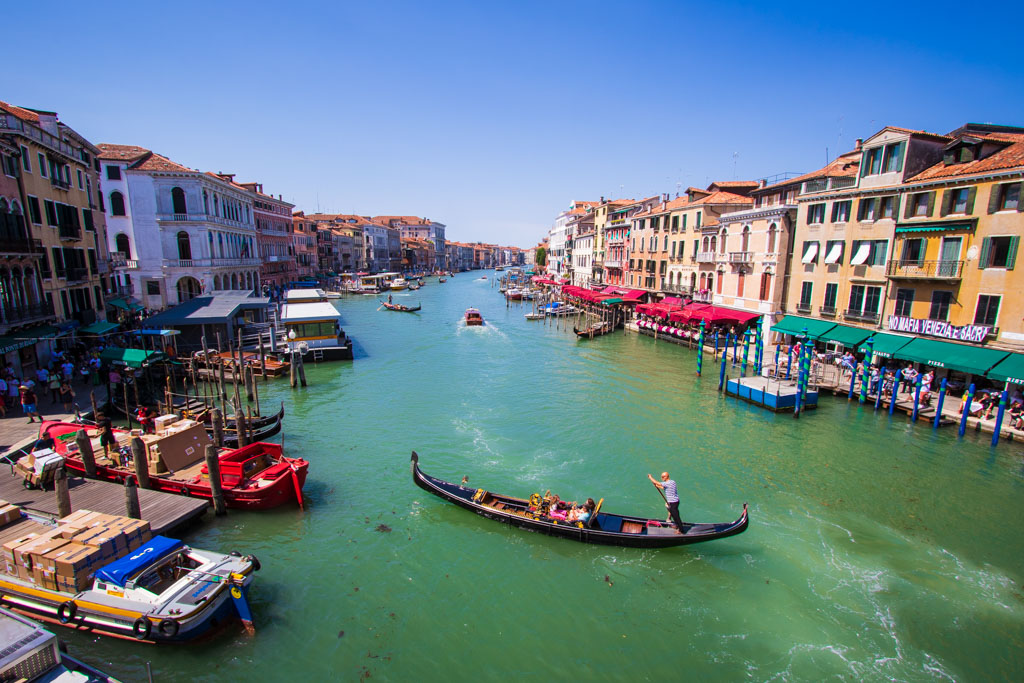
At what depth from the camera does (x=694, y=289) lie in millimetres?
40656

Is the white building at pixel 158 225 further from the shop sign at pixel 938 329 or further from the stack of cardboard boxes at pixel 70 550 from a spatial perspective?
the shop sign at pixel 938 329

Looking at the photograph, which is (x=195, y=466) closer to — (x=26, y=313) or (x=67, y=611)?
(x=67, y=611)

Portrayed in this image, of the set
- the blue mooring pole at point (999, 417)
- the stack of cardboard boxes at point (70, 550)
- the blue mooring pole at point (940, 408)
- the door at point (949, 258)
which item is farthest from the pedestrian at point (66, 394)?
the door at point (949, 258)

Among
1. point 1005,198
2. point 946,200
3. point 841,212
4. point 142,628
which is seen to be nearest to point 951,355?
point 1005,198

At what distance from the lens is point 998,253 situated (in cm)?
2002

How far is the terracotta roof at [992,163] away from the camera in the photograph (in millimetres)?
19766

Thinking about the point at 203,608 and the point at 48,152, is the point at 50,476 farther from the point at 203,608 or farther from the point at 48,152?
the point at 48,152

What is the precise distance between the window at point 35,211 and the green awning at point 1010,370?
3927 centimetres

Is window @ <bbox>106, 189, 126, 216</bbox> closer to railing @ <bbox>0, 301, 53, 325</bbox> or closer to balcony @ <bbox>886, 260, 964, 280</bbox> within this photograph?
railing @ <bbox>0, 301, 53, 325</bbox>

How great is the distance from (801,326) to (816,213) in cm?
635

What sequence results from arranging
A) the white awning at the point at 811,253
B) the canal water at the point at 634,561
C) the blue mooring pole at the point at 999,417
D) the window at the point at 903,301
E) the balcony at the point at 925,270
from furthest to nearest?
the white awning at the point at 811,253 < the window at the point at 903,301 < the balcony at the point at 925,270 < the blue mooring pole at the point at 999,417 < the canal water at the point at 634,561

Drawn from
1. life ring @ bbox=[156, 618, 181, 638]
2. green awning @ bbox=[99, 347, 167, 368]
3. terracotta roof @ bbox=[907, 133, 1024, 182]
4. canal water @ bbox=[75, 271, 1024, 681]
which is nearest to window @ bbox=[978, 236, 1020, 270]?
terracotta roof @ bbox=[907, 133, 1024, 182]

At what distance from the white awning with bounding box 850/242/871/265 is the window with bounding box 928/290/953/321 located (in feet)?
12.1

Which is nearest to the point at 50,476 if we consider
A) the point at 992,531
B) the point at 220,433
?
the point at 220,433
